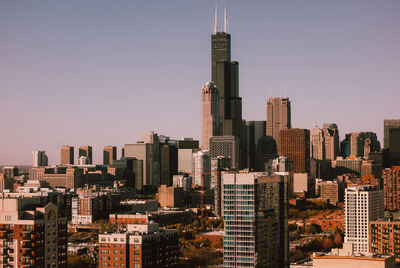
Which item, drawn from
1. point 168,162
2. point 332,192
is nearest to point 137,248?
point 332,192

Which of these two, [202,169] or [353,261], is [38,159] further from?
[353,261]

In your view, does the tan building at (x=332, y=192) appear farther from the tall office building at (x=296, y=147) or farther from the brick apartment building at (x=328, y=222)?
the brick apartment building at (x=328, y=222)

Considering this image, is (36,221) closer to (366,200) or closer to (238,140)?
(366,200)

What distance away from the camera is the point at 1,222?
1770 inches

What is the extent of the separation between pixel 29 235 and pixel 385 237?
36.8m

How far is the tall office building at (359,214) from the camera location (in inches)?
3054

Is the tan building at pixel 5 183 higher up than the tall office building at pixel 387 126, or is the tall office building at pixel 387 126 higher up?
the tall office building at pixel 387 126

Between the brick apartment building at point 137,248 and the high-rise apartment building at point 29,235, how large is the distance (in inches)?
320

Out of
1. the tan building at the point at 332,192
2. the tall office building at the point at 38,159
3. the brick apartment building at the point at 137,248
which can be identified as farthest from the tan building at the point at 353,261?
the tall office building at the point at 38,159

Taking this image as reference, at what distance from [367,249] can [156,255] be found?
91.3 ft

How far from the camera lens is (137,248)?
175ft

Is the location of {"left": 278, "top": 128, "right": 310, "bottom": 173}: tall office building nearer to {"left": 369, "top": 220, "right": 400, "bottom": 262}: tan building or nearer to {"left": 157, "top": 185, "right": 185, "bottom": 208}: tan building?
{"left": 157, "top": 185, "right": 185, "bottom": 208}: tan building

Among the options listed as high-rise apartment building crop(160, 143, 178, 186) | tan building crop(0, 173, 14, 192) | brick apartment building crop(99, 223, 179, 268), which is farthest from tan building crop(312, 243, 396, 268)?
high-rise apartment building crop(160, 143, 178, 186)

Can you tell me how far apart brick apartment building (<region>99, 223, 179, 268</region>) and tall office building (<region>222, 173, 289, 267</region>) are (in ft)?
17.1
